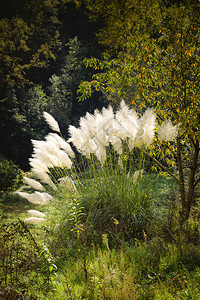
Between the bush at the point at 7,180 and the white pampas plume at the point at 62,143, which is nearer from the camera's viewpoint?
the white pampas plume at the point at 62,143

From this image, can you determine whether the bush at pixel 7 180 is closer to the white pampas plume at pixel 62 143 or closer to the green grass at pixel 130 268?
the white pampas plume at pixel 62 143

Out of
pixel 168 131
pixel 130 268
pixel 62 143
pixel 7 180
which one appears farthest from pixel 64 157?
pixel 7 180

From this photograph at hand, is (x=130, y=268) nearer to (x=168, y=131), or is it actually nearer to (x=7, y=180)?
(x=168, y=131)

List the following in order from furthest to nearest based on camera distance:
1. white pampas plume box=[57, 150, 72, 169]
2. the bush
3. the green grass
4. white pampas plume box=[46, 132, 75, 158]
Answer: the bush → white pampas plume box=[46, 132, 75, 158] → white pampas plume box=[57, 150, 72, 169] → the green grass

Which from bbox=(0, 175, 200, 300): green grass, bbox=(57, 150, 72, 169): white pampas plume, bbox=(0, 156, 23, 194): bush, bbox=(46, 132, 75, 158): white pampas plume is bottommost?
bbox=(0, 175, 200, 300): green grass

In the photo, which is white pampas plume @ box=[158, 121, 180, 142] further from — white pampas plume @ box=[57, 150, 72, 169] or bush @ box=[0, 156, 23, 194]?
bush @ box=[0, 156, 23, 194]

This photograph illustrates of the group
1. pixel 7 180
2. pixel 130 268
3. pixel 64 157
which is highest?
pixel 64 157

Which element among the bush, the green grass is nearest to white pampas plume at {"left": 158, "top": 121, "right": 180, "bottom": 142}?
the green grass

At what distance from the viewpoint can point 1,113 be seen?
40.5ft

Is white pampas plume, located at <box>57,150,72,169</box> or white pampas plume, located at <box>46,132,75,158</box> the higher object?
white pampas plume, located at <box>46,132,75,158</box>

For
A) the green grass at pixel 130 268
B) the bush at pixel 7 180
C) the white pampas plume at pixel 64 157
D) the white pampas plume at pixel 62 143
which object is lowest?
the green grass at pixel 130 268

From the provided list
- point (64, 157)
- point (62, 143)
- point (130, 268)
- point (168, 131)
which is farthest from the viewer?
point (62, 143)

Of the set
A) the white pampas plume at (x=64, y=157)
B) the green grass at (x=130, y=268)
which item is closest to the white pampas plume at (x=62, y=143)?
the white pampas plume at (x=64, y=157)

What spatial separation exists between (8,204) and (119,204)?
4.32 metres
